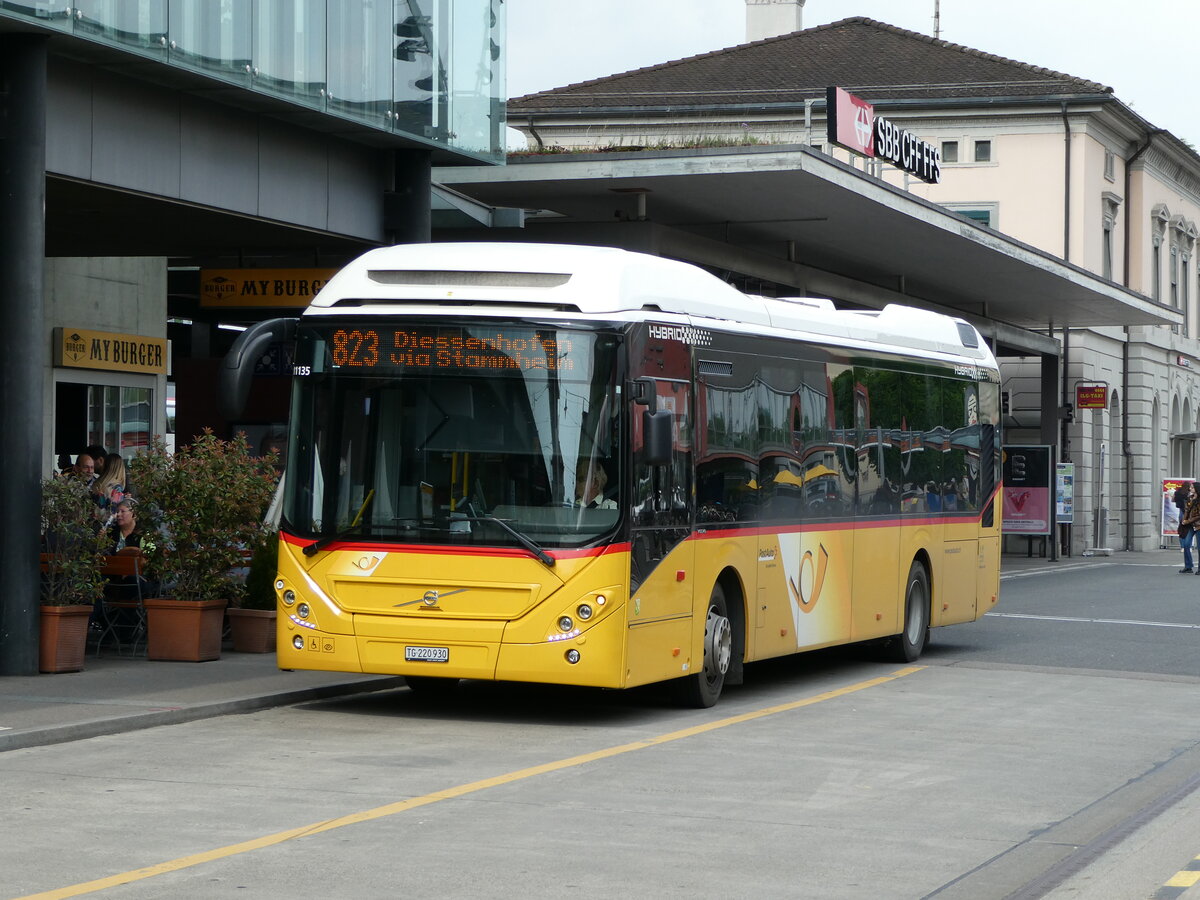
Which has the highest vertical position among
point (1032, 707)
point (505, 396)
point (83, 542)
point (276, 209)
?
point (276, 209)

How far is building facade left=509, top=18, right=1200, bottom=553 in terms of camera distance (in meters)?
50.0

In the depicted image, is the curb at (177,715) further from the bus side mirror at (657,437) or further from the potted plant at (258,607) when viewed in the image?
the bus side mirror at (657,437)

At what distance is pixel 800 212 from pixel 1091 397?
2360cm

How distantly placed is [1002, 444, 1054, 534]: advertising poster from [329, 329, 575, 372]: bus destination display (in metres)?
31.3

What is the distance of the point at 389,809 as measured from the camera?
8.73 m

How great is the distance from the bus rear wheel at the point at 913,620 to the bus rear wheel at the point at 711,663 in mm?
4115

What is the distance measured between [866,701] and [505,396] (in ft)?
13.5

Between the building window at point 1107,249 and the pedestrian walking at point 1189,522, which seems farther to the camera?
the building window at point 1107,249

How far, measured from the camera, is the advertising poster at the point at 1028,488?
41.8 metres

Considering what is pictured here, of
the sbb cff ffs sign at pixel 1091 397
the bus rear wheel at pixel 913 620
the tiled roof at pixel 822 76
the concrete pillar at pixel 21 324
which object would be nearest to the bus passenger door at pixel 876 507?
the bus rear wheel at pixel 913 620

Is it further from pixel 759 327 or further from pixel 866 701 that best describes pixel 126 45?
pixel 866 701

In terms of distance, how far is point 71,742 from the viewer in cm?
1094

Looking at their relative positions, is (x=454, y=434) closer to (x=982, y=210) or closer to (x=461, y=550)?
(x=461, y=550)

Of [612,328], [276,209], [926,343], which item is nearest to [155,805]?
[612,328]
